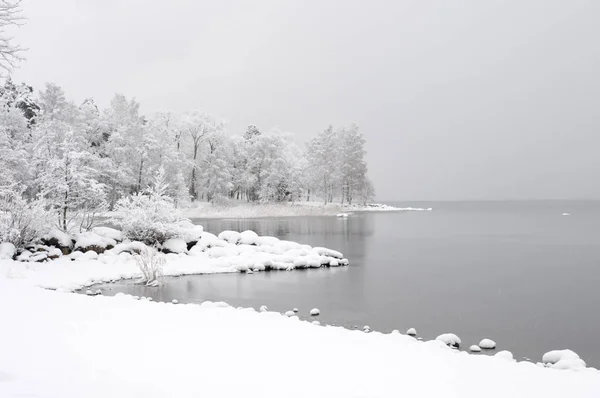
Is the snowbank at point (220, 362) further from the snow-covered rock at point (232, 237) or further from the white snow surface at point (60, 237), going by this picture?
the snow-covered rock at point (232, 237)

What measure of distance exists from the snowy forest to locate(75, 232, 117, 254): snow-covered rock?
1141mm

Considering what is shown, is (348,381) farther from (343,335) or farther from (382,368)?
(343,335)

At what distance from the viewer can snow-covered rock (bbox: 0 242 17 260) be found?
14.1 meters

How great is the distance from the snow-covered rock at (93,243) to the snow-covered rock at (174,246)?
7.31 ft

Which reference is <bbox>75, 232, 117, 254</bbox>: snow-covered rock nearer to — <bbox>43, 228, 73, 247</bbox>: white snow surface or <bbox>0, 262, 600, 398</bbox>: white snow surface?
<bbox>43, 228, 73, 247</bbox>: white snow surface

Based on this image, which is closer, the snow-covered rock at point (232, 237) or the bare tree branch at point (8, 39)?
the bare tree branch at point (8, 39)

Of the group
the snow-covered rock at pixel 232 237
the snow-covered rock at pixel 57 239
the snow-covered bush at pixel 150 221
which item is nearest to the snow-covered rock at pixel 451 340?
the snow-covered bush at pixel 150 221

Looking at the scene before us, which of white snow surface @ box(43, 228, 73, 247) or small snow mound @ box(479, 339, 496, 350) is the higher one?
white snow surface @ box(43, 228, 73, 247)

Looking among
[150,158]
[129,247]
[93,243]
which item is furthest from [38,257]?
[150,158]

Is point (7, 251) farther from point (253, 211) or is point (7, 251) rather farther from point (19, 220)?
point (253, 211)

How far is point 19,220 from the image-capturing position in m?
14.6

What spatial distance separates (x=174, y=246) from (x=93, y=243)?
134 inches

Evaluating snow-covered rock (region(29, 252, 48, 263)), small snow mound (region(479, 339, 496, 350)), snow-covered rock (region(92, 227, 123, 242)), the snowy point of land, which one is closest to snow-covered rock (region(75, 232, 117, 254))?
snow-covered rock (region(92, 227, 123, 242))

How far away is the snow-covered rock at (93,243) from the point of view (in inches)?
654
